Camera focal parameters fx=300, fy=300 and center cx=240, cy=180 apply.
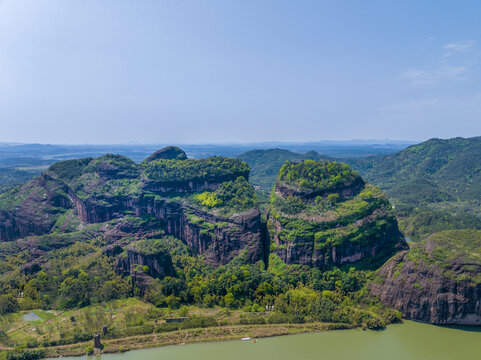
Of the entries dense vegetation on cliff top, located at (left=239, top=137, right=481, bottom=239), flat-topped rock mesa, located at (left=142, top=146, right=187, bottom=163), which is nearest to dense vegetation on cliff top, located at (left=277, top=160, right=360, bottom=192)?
dense vegetation on cliff top, located at (left=239, top=137, right=481, bottom=239)

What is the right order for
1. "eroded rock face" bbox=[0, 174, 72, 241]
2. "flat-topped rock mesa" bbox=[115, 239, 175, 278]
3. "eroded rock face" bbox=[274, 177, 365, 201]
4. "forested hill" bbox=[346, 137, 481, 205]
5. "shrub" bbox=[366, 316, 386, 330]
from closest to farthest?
"shrub" bbox=[366, 316, 386, 330], "flat-topped rock mesa" bbox=[115, 239, 175, 278], "eroded rock face" bbox=[274, 177, 365, 201], "eroded rock face" bbox=[0, 174, 72, 241], "forested hill" bbox=[346, 137, 481, 205]

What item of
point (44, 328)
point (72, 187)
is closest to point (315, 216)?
point (44, 328)

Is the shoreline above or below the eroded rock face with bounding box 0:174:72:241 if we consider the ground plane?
below

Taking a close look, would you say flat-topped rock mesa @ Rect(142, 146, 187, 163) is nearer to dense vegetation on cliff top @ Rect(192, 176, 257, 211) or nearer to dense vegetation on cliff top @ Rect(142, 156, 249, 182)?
dense vegetation on cliff top @ Rect(142, 156, 249, 182)

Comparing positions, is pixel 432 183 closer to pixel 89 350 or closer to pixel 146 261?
pixel 146 261

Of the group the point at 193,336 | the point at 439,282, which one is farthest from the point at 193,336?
the point at 439,282
